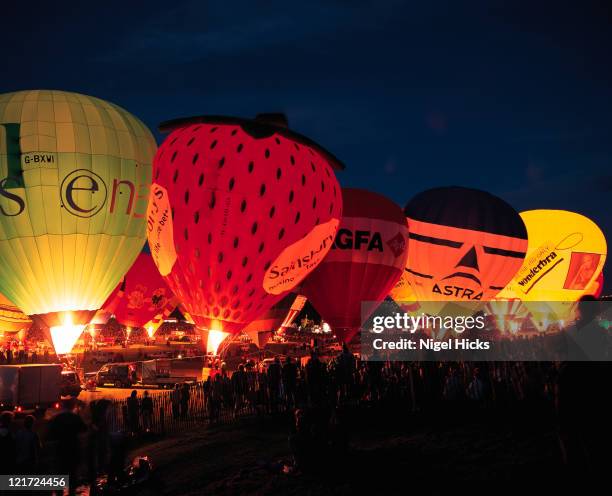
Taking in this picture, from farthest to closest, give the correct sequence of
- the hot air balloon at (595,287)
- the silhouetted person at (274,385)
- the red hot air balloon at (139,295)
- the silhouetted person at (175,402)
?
the red hot air balloon at (139,295)
the hot air balloon at (595,287)
the silhouetted person at (175,402)
the silhouetted person at (274,385)

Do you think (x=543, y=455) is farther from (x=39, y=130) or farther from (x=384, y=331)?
(x=384, y=331)

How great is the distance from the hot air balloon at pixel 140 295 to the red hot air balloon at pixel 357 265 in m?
18.6

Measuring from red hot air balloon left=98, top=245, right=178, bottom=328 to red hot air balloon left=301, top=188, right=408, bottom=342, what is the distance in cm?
1862

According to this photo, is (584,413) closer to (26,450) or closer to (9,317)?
(26,450)

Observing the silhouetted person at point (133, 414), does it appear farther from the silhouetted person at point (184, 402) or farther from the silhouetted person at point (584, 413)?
the silhouetted person at point (584, 413)

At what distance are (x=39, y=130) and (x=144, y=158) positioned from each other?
3.36 metres

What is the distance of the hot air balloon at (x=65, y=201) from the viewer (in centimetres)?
1834

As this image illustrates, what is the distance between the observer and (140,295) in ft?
129

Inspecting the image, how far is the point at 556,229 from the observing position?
34125 mm

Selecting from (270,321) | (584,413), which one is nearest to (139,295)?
(270,321)

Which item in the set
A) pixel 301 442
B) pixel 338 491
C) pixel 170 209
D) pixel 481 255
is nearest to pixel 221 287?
pixel 170 209

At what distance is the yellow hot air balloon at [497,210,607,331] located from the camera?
33.5 m

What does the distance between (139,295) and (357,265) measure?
21.3 meters

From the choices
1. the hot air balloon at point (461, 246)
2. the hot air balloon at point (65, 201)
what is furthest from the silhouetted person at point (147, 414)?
the hot air balloon at point (461, 246)
